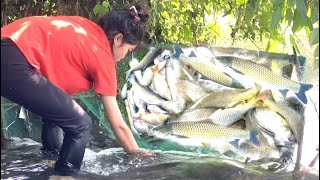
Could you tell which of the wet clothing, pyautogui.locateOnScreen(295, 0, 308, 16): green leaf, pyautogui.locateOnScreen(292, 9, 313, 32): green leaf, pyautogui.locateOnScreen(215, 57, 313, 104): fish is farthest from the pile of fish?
the wet clothing

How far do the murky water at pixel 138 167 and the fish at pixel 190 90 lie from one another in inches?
17.0

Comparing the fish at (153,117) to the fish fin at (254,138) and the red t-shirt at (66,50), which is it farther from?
the red t-shirt at (66,50)

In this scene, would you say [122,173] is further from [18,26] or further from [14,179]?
[18,26]

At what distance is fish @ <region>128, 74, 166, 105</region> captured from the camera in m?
3.92

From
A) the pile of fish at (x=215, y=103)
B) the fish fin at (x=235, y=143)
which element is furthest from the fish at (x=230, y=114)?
the fish fin at (x=235, y=143)

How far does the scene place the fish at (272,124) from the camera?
3.45m

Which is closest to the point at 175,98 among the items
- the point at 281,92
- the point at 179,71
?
the point at 179,71

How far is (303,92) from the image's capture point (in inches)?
134

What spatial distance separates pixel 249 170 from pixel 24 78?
1.60 m

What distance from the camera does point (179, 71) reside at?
3883mm

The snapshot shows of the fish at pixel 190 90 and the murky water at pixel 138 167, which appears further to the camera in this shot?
the fish at pixel 190 90

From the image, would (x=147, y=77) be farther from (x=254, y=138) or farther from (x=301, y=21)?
(x=301, y=21)

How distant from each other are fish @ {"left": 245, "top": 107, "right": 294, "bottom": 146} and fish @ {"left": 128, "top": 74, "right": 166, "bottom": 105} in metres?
0.74

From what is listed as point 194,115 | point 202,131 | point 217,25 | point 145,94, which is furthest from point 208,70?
point 217,25
